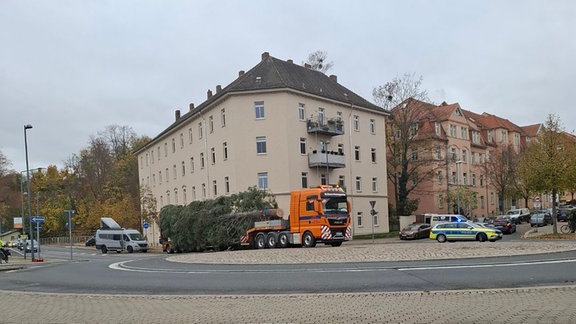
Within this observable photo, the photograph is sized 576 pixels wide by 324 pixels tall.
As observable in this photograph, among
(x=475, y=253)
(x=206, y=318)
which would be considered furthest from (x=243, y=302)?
(x=475, y=253)

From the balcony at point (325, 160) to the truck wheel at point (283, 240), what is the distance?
727 inches

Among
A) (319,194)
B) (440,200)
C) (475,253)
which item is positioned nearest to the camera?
(475,253)

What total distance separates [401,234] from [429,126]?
95.1 ft

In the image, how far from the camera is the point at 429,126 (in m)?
73.9

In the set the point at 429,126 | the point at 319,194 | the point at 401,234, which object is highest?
the point at 429,126

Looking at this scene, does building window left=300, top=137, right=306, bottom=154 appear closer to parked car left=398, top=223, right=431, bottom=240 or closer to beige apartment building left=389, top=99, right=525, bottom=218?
parked car left=398, top=223, right=431, bottom=240

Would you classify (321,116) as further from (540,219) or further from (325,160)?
(540,219)

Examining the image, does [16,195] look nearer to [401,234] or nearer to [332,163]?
[332,163]

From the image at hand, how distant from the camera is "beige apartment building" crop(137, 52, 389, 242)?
2025 inches

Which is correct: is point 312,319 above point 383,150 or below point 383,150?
below

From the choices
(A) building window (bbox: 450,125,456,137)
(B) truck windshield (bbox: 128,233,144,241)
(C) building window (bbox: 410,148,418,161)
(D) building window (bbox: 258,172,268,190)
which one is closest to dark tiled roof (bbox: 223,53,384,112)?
(C) building window (bbox: 410,148,418,161)

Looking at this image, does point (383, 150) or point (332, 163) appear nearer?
point (332, 163)

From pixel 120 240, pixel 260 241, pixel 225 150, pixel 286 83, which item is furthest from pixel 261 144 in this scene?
pixel 260 241

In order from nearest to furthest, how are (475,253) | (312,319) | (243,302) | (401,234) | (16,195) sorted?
(312,319), (243,302), (475,253), (401,234), (16,195)
